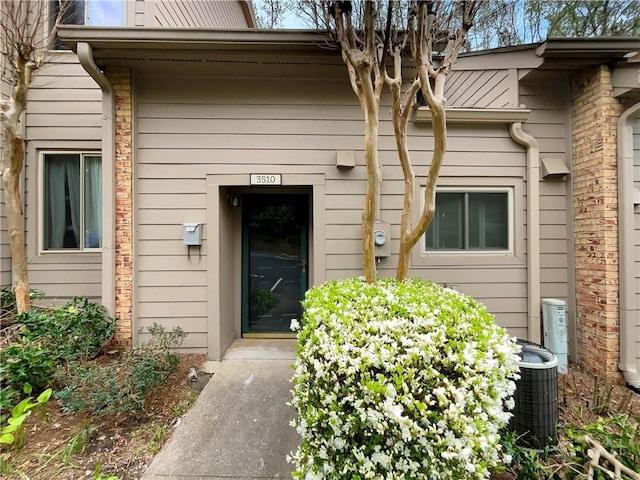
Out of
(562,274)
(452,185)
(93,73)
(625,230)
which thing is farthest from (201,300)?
(625,230)

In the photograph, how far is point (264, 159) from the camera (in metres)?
4.14

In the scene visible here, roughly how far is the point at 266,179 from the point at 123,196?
1.85 meters

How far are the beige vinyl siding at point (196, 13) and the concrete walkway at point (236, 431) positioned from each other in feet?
15.8

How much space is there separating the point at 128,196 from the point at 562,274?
599cm

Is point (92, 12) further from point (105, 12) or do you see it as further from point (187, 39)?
point (187, 39)

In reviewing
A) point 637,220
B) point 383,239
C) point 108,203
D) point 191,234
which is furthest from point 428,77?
point 108,203

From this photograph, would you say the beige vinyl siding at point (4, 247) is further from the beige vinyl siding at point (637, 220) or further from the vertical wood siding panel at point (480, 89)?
the beige vinyl siding at point (637, 220)

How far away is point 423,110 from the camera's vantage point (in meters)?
4.08

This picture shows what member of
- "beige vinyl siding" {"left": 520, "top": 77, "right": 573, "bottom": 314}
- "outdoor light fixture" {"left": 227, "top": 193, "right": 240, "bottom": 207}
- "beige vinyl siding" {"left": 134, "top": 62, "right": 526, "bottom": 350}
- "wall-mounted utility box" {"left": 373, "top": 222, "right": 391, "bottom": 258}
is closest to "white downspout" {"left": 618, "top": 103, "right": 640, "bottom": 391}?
"beige vinyl siding" {"left": 520, "top": 77, "right": 573, "bottom": 314}

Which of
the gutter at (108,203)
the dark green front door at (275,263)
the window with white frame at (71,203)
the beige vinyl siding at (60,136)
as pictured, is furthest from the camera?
the dark green front door at (275,263)

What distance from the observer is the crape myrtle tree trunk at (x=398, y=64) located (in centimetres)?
279

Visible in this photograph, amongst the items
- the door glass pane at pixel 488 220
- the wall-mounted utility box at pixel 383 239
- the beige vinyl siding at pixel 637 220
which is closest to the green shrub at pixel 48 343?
the wall-mounted utility box at pixel 383 239

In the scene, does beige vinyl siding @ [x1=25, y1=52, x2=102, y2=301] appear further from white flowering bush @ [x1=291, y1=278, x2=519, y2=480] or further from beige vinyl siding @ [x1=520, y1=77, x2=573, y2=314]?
beige vinyl siding @ [x1=520, y1=77, x2=573, y2=314]

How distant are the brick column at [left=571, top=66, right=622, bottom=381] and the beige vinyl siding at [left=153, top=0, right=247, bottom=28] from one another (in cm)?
580
